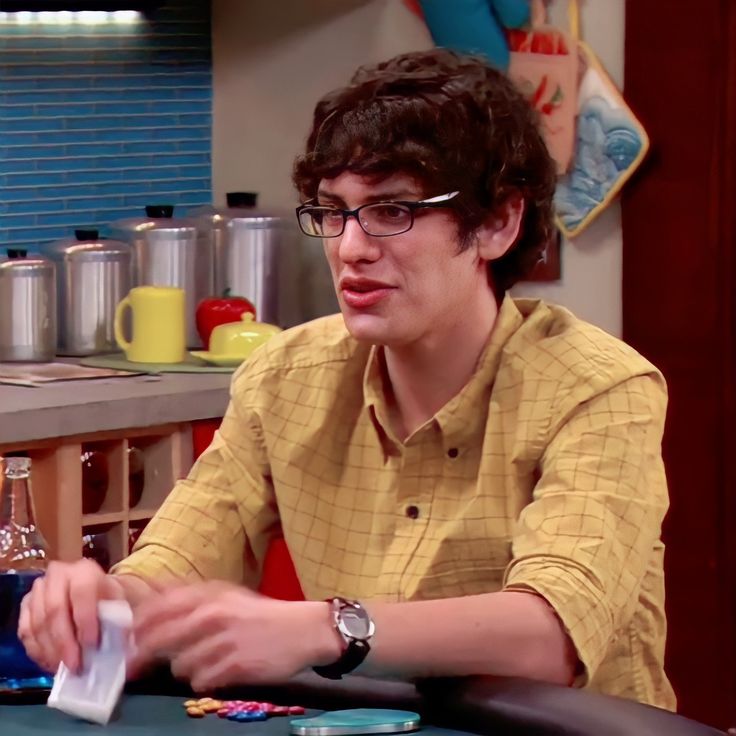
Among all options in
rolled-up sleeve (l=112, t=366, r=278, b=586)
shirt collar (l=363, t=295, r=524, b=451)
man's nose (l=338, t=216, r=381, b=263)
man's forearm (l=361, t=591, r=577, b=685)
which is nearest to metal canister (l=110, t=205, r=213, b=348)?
rolled-up sleeve (l=112, t=366, r=278, b=586)

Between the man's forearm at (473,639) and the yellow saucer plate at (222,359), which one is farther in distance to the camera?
the yellow saucer plate at (222,359)

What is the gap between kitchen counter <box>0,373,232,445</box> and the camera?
8.57ft

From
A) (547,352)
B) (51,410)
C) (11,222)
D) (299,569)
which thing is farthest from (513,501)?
(11,222)

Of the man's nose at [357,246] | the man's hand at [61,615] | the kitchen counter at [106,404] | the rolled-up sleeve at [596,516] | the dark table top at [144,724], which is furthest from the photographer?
the kitchen counter at [106,404]

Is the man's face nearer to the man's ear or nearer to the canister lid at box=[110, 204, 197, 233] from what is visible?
the man's ear

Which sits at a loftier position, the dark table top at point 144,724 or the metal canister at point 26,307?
the metal canister at point 26,307

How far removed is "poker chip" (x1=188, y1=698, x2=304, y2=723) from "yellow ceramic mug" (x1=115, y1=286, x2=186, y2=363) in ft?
5.83

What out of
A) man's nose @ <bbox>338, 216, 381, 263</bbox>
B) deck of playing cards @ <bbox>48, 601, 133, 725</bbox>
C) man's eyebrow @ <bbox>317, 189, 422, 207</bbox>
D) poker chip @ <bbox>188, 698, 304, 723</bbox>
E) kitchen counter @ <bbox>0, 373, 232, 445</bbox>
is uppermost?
man's eyebrow @ <bbox>317, 189, 422, 207</bbox>

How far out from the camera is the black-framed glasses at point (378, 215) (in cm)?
173

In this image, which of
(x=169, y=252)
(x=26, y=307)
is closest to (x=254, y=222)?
(x=169, y=252)

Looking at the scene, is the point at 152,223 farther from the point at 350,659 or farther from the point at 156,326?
the point at 350,659

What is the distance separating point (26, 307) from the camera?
10.4 feet

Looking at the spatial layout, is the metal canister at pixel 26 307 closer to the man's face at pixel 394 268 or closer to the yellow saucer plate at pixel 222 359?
the yellow saucer plate at pixel 222 359

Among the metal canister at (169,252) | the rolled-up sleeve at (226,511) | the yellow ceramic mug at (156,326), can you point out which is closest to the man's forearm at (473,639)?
the rolled-up sleeve at (226,511)
